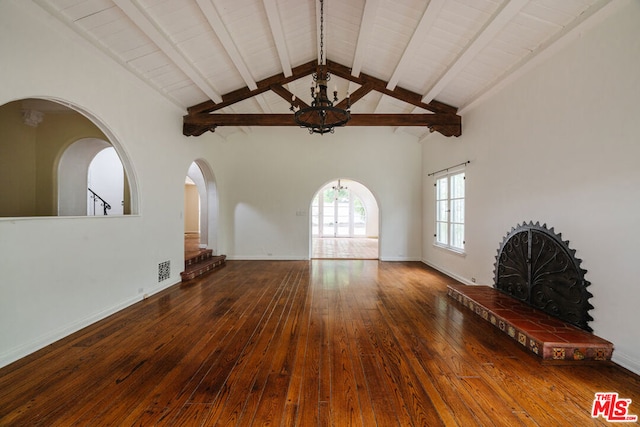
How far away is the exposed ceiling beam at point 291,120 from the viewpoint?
199 inches

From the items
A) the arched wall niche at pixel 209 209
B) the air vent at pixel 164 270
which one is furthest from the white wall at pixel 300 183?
the air vent at pixel 164 270

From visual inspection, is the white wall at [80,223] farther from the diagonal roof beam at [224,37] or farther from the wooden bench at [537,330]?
the wooden bench at [537,330]

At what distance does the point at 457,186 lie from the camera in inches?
212

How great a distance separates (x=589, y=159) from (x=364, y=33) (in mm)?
2921

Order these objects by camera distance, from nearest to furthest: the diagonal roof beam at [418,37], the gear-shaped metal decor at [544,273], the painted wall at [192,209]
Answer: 1. the gear-shaped metal decor at [544,273]
2. the diagonal roof beam at [418,37]
3. the painted wall at [192,209]

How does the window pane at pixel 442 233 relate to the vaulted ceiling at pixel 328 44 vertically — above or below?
below

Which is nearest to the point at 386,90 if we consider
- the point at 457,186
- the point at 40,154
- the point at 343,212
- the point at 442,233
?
the point at 457,186

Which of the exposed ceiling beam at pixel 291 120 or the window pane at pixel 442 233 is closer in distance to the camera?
the exposed ceiling beam at pixel 291 120

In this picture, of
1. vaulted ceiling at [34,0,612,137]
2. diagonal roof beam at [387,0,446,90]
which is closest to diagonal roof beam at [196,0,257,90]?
vaulted ceiling at [34,0,612,137]

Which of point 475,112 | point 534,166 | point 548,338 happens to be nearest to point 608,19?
point 534,166

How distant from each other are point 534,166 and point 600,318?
1.71 m

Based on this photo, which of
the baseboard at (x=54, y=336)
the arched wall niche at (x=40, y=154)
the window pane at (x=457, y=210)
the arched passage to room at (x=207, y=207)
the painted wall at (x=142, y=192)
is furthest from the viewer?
the arched passage to room at (x=207, y=207)

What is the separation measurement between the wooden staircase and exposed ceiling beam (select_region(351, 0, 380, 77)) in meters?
4.69

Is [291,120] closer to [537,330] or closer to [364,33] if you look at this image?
[364,33]
